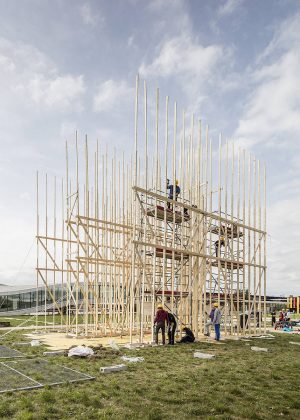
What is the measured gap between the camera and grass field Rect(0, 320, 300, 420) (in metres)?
6.14

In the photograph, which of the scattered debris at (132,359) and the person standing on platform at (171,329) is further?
the person standing on platform at (171,329)

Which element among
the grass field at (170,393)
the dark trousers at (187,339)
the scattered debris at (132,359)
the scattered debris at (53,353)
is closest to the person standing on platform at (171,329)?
the dark trousers at (187,339)

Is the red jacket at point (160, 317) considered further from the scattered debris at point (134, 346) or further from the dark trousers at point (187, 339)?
the dark trousers at point (187, 339)

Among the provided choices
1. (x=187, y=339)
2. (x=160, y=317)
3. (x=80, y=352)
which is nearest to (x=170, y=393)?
(x=80, y=352)

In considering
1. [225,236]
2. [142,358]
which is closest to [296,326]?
[225,236]

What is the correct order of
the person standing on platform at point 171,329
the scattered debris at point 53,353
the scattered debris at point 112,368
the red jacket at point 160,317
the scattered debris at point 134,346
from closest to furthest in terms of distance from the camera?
1. the scattered debris at point 112,368
2. the scattered debris at point 53,353
3. the scattered debris at point 134,346
4. the red jacket at point 160,317
5. the person standing on platform at point 171,329

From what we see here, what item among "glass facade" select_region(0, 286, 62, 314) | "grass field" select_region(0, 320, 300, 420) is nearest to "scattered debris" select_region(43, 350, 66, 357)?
"grass field" select_region(0, 320, 300, 420)

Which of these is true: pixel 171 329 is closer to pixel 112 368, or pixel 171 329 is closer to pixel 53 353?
pixel 53 353

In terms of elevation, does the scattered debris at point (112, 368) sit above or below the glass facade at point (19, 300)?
above

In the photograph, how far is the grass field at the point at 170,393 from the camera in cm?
614

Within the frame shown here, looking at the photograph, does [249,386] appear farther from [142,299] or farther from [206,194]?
[206,194]

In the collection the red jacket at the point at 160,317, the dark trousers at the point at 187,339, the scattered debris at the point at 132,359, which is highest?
the red jacket at the point at 160,317

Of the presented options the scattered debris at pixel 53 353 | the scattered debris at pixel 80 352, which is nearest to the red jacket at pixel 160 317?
the scattered debris at pixel 80 352

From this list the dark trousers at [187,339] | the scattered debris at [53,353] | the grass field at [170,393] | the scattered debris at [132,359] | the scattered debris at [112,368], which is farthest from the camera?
the dark trousers at [187,339]
